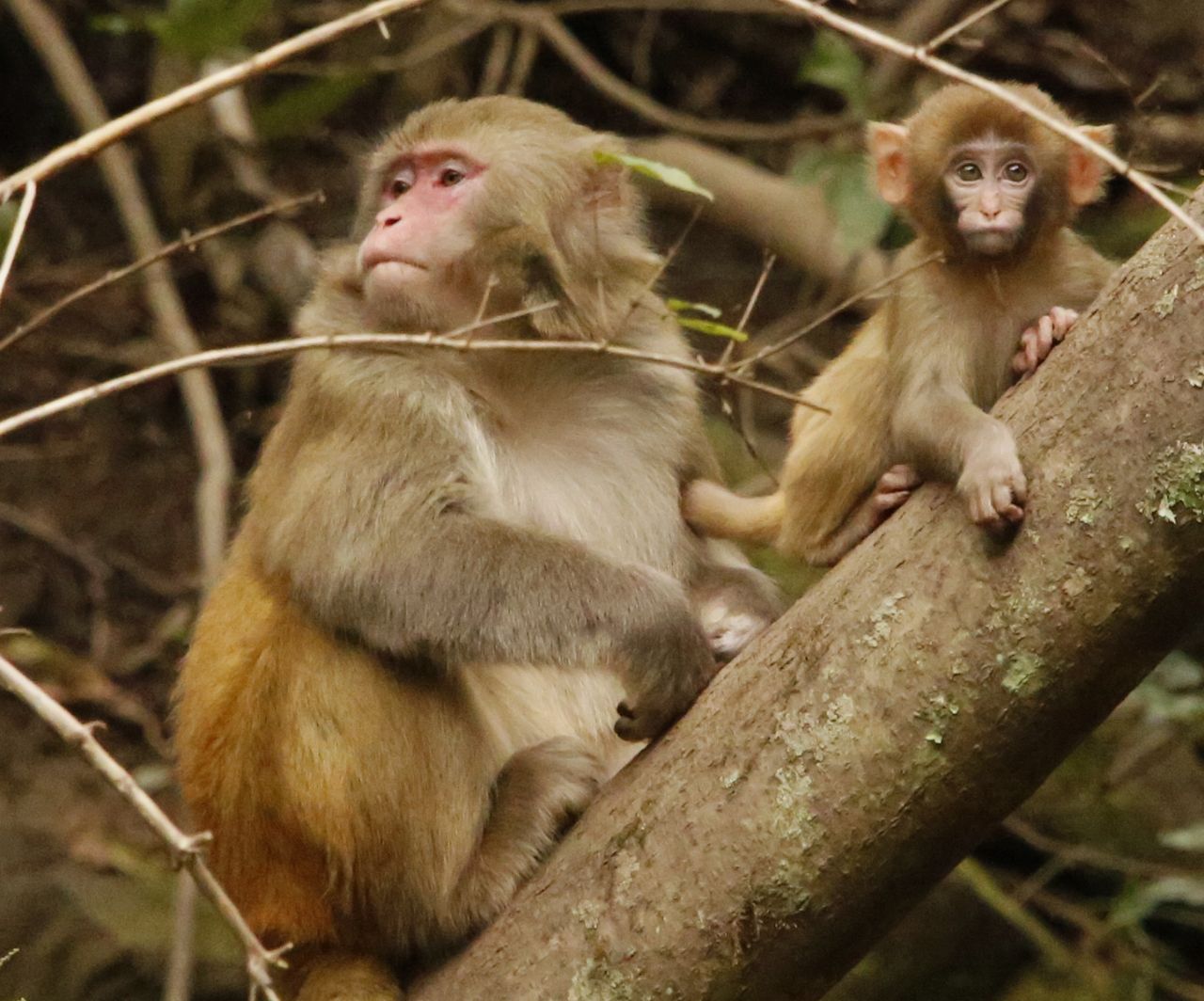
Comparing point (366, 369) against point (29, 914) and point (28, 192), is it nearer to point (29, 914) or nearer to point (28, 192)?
point (28, 192)

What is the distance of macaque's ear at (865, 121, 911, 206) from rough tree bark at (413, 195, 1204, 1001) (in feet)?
4.40

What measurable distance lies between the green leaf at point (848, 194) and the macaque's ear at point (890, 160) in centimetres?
226

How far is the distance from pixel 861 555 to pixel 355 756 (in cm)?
141

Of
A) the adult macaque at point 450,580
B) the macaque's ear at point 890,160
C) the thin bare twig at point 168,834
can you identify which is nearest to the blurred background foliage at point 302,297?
the adult macaque at point 450,580

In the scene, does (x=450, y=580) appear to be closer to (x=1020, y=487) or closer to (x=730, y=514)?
(x=730, y=514)

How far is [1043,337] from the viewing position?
3.59 m

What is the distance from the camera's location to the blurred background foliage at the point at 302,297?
7156mm

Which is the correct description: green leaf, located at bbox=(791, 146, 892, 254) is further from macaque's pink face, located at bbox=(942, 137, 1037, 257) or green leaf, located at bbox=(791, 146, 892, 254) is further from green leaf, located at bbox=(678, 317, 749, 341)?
green leaf, located at bbox=(678, 317, 749, 341)

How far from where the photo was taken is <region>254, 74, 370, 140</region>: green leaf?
8.52 metres

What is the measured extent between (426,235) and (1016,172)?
1.54 meters

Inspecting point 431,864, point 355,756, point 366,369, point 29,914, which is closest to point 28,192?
point 366,369

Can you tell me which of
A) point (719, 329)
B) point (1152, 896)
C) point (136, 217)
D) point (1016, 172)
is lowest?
point (1152, 896)

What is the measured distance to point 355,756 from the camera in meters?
4.19

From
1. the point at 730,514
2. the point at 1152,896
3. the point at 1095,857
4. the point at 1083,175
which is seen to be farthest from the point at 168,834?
the point at 1095,857
